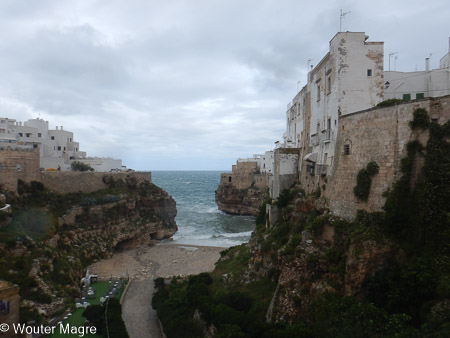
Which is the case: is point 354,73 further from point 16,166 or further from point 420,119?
point 16,166

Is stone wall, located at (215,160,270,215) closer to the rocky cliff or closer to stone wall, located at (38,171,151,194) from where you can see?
the rocky cliff

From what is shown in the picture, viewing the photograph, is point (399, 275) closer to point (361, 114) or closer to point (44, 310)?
point (361, 114)

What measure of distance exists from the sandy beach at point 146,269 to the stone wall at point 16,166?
10332 millimetres

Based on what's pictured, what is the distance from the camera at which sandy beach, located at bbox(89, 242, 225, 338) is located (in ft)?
59.1

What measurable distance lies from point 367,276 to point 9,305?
12.9 metres


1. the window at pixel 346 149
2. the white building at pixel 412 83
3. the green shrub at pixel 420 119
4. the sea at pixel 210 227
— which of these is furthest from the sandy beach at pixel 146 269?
the white building at pixel 412 83

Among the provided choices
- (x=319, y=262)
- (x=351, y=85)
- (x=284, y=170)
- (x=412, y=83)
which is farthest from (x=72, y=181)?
(x=412, y=83)

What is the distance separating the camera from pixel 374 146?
1281 cm

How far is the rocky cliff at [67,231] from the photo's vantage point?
1834cm

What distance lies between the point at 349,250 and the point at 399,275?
1.97 metres

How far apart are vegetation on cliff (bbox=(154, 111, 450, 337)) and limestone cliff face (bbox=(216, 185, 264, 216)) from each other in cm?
4189

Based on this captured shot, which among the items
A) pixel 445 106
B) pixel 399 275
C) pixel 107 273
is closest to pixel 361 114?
pixel 445 106

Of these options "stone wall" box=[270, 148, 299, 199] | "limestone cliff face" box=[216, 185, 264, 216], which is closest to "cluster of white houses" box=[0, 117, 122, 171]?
"limestone cliff face" box=[216, 185, 264, 216]

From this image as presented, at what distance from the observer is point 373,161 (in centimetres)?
1270
